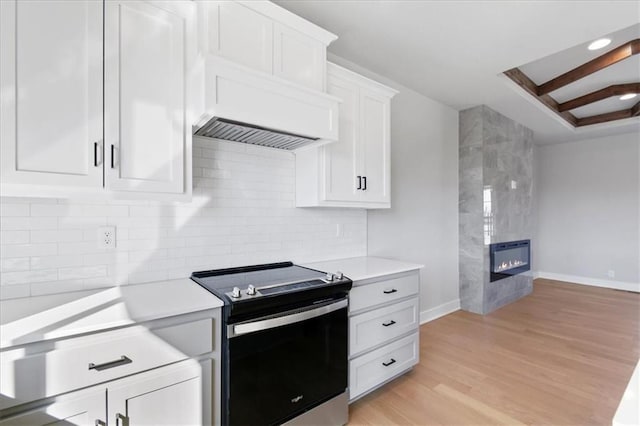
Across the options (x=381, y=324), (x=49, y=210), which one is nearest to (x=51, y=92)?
(x=49, y=210)

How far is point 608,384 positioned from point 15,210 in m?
4.01

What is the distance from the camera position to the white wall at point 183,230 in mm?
1559

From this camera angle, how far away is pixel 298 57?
2.05 meters

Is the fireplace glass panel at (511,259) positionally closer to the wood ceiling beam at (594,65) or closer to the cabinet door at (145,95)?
the wood ceiling beam at (594,65)

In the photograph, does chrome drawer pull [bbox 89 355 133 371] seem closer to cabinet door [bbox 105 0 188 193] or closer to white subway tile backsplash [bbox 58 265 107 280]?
white subway tile backsplash [bbox 58 265 107 280]

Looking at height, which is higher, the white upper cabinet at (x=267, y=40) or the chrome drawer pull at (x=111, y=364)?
the white upper cabinet at (x=267, y=40)

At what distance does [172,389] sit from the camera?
1390 millimetres

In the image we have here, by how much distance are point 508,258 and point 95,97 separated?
499cm

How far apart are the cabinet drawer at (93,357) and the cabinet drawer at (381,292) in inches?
38.0

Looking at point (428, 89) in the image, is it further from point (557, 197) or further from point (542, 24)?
point (557, 197)

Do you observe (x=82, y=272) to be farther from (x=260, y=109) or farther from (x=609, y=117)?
(x=609, y=117)

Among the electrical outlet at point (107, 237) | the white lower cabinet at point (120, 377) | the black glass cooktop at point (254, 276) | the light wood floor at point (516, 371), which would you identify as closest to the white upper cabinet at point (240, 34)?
the electrical outlet at point (107, 237)

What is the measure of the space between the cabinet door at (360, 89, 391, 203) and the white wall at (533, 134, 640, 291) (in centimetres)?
533

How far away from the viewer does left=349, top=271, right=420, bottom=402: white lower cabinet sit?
2119mm
